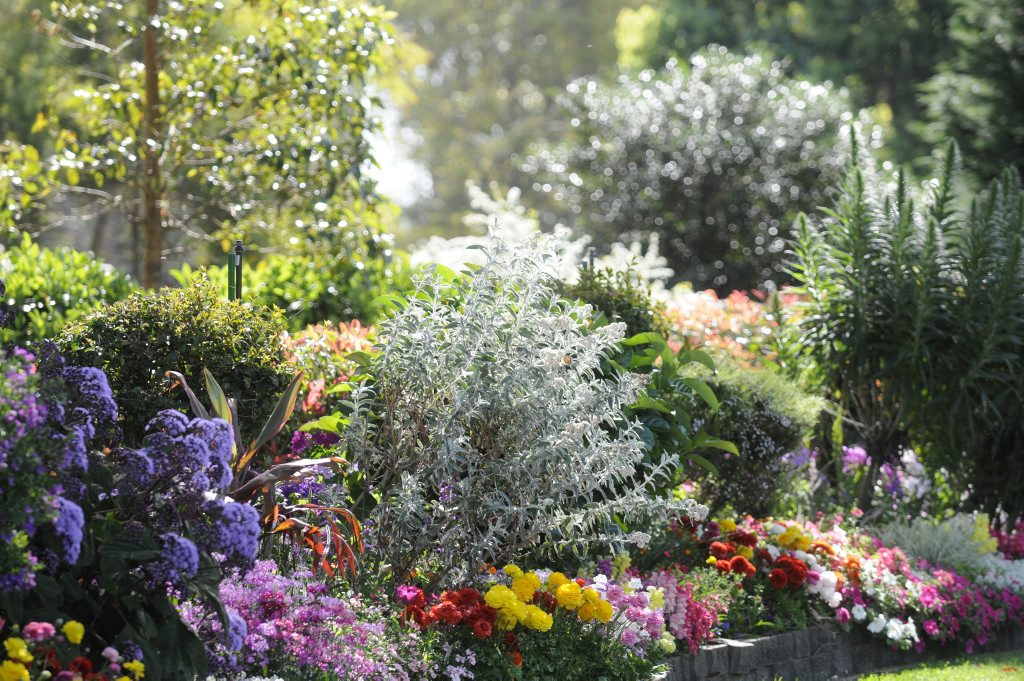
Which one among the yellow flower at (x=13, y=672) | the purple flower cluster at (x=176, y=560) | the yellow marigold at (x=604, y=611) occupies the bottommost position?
the yellow marigold at (x=604, y=611)

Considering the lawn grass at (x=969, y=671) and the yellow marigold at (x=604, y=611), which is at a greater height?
the yellow marigold at (x=604, y=611)

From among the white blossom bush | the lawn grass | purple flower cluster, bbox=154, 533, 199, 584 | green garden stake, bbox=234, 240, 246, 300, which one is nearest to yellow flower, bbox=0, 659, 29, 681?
purple flower cluster, bbox=154, 533, 199, 584

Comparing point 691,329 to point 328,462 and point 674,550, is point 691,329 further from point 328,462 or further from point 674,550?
point 328,462

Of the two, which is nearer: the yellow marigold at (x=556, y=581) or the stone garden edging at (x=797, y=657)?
the yellow marigold at (x=556, y=581)

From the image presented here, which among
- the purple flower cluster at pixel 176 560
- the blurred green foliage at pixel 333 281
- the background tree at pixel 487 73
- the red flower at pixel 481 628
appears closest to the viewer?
the purple flower cluster at pixel 176 560

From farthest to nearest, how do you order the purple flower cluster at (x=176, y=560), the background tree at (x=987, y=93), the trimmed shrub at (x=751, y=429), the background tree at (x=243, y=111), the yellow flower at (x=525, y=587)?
the background tree at (x=987, y=93) → the background tree at (x=243, y=111) → the trimmed shrub at (x=751, y=429) → the yellow flower at (x=525, y=587) → the purple flower cluster at (x=176, y=560)

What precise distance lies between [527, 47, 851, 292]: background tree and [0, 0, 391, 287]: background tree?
27.8 feet

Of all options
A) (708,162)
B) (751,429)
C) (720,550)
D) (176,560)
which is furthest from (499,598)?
(708,162)

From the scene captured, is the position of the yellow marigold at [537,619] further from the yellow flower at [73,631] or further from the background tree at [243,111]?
the background tree at [243,111]

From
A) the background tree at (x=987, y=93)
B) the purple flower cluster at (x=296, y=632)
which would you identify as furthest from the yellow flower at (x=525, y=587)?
the background tree at (x=987, y=93)

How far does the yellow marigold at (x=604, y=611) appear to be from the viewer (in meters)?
4.34

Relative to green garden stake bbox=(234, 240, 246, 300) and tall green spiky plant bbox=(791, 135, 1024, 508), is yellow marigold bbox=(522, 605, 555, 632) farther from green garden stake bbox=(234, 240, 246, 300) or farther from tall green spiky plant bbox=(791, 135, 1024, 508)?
tall green spiky plant bbox=(791, 135, 1024, 508)

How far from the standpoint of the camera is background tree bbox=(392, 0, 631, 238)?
1342 inches

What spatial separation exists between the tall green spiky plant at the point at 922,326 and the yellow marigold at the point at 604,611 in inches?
145
